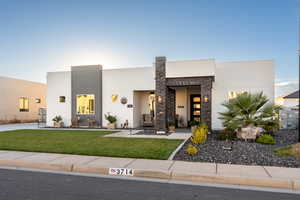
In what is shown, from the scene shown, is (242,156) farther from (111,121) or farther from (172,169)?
(111,121)

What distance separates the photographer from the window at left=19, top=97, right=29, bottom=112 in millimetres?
19258

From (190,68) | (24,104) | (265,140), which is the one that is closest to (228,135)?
(265,140)

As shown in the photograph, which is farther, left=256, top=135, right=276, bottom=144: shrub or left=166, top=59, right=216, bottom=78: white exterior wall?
left=166, top=59, right=216, bottom=78: white exterior wall

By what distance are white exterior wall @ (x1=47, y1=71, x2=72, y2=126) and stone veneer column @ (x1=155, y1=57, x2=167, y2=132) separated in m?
7.52

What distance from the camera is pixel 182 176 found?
14.1ft

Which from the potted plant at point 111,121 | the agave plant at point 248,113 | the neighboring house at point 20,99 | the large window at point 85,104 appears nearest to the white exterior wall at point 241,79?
the agave plant at point 248,113

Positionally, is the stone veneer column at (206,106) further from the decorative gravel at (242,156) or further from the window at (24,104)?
the window at (24,104)

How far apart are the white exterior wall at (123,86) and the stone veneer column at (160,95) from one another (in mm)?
1711

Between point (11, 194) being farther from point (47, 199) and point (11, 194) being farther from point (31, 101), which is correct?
point (31, 101)

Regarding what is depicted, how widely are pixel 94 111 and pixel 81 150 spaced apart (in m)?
7.83

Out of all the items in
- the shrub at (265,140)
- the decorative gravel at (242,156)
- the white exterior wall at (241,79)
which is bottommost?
the decorative gravel at (242,156)

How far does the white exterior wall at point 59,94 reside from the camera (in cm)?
1470

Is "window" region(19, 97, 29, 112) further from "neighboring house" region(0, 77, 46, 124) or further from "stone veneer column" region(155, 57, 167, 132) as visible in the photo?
"stone veneer column" region(155, 57, 167, 132)

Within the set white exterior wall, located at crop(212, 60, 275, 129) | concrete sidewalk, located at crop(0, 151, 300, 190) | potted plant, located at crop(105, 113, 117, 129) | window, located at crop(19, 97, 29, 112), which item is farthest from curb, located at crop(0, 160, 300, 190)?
window, located at crop(19, 97, 29, 112)
